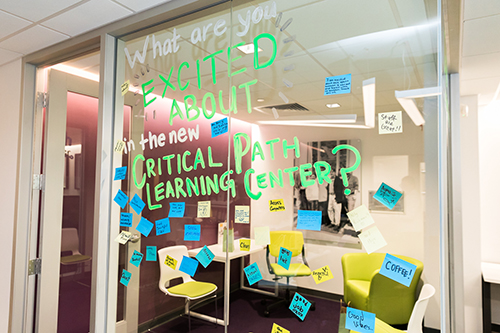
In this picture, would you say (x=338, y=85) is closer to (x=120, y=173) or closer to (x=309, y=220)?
(x=309, y=220)

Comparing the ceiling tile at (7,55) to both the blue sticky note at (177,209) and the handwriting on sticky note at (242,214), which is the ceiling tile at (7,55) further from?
the handwriting on sticky note at (242,214)

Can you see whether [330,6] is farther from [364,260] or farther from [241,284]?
[241,284]

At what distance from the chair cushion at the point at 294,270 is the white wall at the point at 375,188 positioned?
3 centimetres

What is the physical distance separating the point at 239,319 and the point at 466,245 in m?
2.69

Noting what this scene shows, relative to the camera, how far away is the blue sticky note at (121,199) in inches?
76.8

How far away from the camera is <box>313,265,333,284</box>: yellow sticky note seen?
1.30m

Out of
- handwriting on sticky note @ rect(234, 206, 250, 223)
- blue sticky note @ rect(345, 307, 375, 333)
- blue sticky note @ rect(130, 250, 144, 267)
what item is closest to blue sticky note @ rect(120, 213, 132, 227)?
blue sticky note @ rect(130, 250, 144, 267)

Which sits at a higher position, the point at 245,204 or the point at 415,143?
the point at 415,143

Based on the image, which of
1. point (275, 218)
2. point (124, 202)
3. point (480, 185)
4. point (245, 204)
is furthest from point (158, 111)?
point (480, 185)

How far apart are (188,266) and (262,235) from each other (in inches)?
19.8

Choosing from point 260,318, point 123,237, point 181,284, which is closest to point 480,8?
point 260,318

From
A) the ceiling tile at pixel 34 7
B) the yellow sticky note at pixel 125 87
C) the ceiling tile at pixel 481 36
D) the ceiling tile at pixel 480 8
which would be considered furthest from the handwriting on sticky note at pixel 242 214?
the ceiling tile at pixel 481 36

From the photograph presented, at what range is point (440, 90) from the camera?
3.89ft

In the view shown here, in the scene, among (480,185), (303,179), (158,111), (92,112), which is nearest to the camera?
(303,179)
